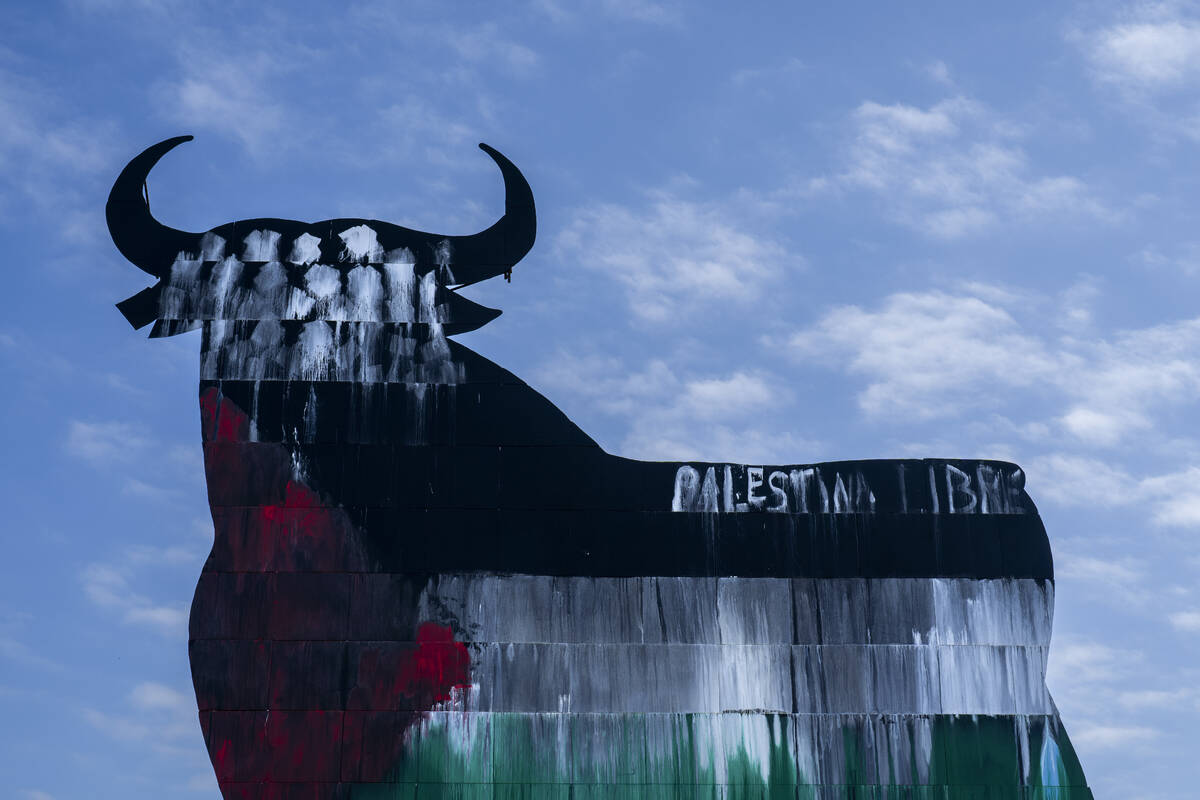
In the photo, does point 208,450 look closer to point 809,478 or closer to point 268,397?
point 268,397

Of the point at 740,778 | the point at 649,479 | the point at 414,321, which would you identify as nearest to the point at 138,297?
the point at 414,321

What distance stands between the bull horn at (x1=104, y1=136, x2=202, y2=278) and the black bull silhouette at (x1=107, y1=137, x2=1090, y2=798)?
0.03 metres

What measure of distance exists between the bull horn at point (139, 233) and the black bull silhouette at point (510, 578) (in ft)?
0.09

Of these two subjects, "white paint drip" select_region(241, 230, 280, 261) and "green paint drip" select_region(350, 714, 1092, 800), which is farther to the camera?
"white paint drip" select_region(241, 230, 280, 261)

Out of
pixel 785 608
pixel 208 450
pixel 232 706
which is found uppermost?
pixel 208 450

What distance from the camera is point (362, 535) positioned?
12.9 metres

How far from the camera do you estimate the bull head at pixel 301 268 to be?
13.6m

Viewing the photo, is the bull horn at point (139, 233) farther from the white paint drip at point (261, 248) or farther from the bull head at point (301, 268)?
the white paint drip at point (261, 248)

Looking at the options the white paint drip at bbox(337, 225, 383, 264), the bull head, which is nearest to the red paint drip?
the bull head

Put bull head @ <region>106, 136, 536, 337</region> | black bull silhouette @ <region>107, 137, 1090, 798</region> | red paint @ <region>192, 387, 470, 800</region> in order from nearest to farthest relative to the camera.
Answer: red paint @ <region>192, 387, 470, 800</region> → black bull silhouette @ <region>107, 137, 1090, 798</region> → bull head @ <region>106, 136, 536, 337</region>

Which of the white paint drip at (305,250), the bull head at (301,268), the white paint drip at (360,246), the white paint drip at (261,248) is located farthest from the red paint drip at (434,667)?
the white paint drip at (261,248)

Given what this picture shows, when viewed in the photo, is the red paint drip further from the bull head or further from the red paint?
the bull head

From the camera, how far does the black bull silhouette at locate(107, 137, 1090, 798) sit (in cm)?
1231

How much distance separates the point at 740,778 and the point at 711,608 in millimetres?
1581
